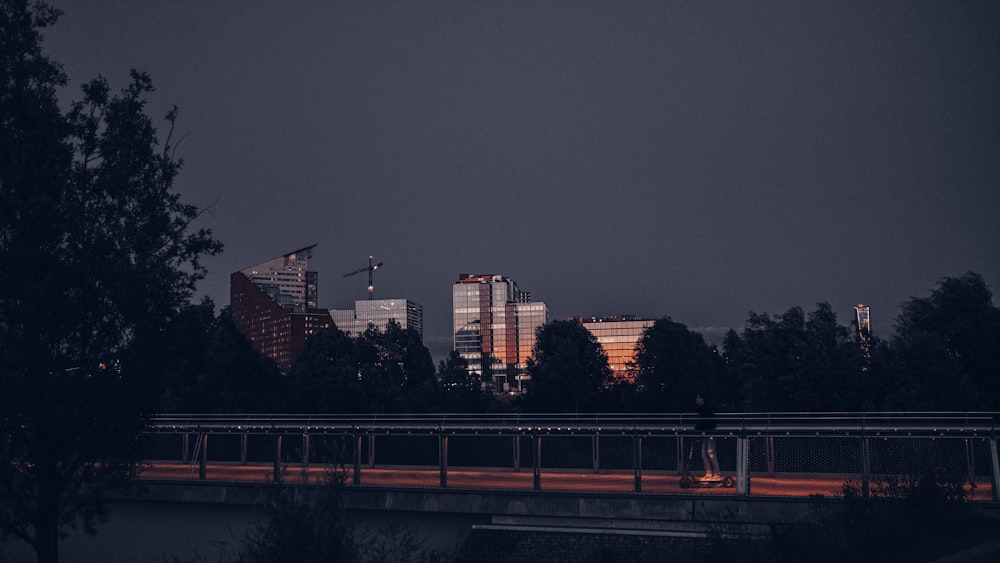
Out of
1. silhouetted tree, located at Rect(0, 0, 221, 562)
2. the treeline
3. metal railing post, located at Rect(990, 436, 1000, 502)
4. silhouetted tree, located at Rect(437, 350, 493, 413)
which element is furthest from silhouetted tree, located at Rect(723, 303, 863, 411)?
silhouetted tree, located at Rect(0, 0, 221, 562)

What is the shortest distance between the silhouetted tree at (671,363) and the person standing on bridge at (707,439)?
45.9 m

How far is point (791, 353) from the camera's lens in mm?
42062

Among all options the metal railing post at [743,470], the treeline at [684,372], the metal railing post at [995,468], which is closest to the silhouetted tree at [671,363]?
the treeline at [684,372]

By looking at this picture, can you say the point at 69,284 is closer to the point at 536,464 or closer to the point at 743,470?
the point at 536,464

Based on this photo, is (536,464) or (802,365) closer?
(536,464)

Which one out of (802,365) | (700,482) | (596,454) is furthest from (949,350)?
(700,482)

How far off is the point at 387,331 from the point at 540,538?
4232 cm

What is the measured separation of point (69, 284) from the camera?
1313 cm

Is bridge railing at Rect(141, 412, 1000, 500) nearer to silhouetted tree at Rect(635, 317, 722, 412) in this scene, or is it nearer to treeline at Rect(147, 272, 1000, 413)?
treeline at Rect(147, 272, 1000, 413)

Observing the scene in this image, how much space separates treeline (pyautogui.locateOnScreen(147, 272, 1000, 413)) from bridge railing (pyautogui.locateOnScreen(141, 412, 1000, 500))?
2.02m

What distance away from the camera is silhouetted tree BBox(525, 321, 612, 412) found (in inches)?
2430

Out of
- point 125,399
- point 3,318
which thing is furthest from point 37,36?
point 125,399

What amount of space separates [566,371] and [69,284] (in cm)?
5309

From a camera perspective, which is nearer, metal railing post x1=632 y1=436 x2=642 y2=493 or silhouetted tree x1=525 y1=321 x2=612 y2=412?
metal railing post x1=632 y1=436 x2=642 y2=493
